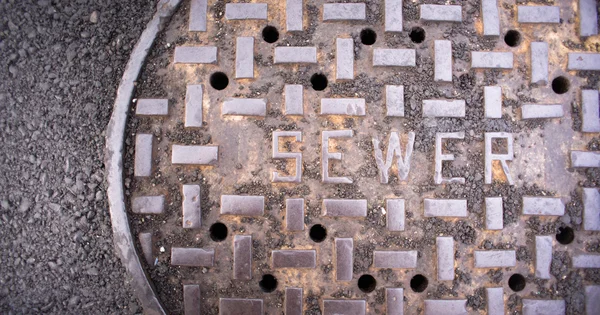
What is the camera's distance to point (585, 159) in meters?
2.15

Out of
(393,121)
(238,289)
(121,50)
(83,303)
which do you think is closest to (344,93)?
(393,121)

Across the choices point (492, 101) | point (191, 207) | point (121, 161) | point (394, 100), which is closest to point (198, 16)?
point (121, 161)

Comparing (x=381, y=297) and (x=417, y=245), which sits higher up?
(x=417, y=245)

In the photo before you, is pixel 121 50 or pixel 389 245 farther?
pixel 121 50

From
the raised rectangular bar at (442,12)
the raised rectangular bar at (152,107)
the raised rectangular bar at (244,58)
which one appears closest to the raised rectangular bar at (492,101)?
the raised rectangular bar at (442,12)

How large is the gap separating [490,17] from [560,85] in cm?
48

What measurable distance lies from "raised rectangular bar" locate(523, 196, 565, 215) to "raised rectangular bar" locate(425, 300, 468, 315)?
513mm

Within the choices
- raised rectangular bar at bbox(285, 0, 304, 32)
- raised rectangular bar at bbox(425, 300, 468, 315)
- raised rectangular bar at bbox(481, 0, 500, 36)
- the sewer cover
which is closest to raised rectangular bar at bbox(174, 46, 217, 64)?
the sewer cover

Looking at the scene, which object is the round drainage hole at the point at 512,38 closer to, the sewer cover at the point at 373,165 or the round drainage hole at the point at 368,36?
the sewer cover at the point at 373,165

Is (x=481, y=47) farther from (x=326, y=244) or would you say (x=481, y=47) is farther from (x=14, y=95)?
(x=14, y=95)

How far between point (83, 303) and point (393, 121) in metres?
1.83

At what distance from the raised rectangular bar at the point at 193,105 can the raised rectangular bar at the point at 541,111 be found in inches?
58.6

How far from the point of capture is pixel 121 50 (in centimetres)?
247

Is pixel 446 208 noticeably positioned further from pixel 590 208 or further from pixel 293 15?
pixel 293 15
